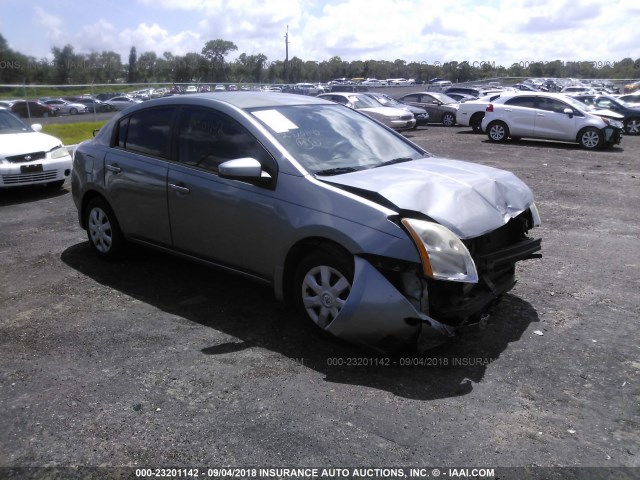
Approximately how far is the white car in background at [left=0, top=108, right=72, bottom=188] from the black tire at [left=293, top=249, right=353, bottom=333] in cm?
719

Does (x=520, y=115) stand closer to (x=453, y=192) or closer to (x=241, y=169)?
(x=453, y=192)

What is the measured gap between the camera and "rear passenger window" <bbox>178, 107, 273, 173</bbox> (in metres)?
4.82

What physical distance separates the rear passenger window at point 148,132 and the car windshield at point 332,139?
3.38ft

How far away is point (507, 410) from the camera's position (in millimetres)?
3557

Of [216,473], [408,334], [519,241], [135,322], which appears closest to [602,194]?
[519,241]

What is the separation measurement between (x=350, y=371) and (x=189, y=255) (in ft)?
6.65

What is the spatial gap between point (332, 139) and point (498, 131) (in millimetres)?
15592

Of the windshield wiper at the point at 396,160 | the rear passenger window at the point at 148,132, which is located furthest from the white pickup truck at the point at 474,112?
the rear passenger window at the point at 148,132

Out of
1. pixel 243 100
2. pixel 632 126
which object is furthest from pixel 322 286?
pixel 632 126

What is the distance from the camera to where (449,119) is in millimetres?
26219

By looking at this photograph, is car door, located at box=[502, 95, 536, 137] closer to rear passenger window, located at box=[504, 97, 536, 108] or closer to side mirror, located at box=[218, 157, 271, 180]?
rear passenger window, located at box=[504, 97, 536, 108]

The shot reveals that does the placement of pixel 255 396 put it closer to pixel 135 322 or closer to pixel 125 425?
pixel 125 425

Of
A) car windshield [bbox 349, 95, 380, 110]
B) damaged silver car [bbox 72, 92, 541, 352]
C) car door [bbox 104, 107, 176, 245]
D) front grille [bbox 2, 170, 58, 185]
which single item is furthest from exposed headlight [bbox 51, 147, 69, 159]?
car windshield [bbox 349, 95, 380, 110]

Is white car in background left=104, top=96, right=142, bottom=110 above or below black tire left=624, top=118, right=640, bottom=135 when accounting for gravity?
above
